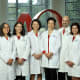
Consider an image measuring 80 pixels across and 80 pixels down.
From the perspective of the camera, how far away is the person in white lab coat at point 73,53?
132 inches

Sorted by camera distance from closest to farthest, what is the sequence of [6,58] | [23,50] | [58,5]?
1. [6,58]
2. [23,50]
3. [58,5]

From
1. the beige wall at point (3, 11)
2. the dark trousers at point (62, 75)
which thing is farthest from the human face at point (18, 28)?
the beige wall at point (3, 11)

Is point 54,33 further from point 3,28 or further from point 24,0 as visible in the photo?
point 24,0

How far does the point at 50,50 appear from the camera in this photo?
3.70 meters

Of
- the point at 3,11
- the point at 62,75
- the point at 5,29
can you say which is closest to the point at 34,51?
the point at 5,29

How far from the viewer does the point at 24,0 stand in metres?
9.17

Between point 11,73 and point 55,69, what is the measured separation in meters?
0.68

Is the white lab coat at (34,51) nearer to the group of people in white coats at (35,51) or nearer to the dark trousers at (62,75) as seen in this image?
the group of people in white coats at (35,51)

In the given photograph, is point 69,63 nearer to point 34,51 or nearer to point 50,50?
point 50,50

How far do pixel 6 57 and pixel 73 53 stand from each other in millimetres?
1007

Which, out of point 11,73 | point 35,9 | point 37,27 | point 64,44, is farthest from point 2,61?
point 35,9

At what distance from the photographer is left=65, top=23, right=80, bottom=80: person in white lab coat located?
11.0 feet

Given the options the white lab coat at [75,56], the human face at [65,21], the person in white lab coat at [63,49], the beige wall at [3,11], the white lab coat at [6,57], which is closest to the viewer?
the white lab coat at [75,56]

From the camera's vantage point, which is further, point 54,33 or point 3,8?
point 3,8
